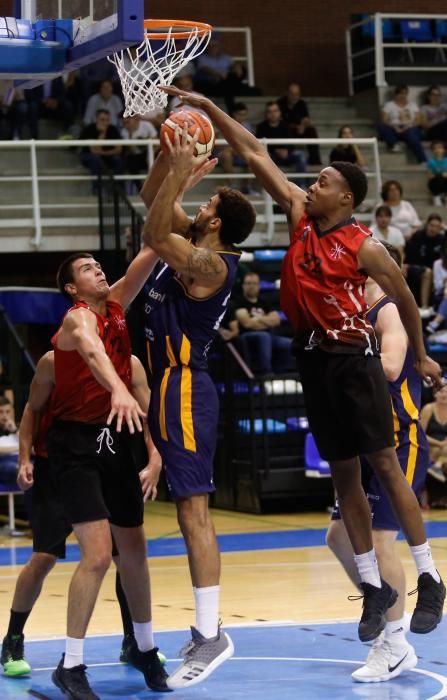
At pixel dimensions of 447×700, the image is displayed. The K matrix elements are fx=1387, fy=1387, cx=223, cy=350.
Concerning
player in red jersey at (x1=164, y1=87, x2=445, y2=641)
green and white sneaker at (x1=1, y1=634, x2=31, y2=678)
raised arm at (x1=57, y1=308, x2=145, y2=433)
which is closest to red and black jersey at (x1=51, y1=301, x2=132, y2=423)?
raised arm at (x1=57, y1=308, x2=145, y2=433)

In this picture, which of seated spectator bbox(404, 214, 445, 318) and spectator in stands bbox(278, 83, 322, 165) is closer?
seated spectator bbox(404, 214, 445, 318)

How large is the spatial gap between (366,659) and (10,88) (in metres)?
3.54

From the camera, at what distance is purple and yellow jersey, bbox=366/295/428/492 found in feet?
23.7

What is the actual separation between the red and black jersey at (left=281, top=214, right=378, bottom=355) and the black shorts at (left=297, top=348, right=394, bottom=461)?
73 millimetres

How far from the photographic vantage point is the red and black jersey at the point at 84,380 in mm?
6805

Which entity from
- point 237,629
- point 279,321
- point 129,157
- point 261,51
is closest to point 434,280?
point 279,321

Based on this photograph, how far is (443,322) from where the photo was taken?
53.0 feet

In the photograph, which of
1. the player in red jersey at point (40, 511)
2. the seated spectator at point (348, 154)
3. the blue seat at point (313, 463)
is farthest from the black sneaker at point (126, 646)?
the seated spectator at point (348, 154)

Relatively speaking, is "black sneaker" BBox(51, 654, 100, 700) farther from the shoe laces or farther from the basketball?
the basketball

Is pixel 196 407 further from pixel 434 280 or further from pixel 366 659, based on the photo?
pixel 434 280

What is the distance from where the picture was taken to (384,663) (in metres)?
6.88

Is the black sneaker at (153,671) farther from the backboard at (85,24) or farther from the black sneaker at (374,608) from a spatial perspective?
the backboard at (85,24)

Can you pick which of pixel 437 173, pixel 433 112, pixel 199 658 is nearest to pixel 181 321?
pixel 199 658

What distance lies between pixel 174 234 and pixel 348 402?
1.15 metres
